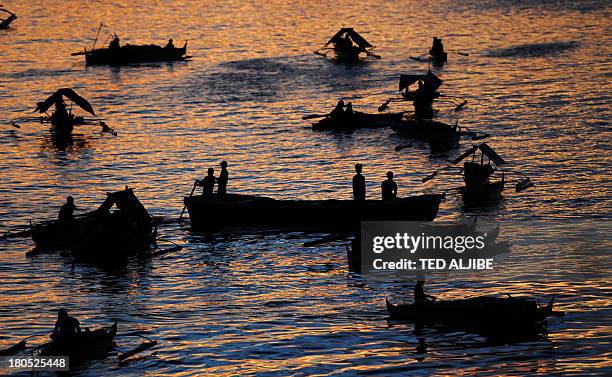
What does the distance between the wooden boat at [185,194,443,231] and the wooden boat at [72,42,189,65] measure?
167 feet

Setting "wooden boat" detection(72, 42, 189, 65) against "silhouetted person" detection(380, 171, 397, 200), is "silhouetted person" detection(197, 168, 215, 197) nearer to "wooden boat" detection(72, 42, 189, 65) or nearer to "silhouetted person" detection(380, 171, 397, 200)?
"silhouetted person" detection(380, 171, 397, 200)

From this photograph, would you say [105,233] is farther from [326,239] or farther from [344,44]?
[344,44]

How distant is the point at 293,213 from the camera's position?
46.9 metres

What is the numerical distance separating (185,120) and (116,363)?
4193 cm

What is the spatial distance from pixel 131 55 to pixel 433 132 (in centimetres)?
3964

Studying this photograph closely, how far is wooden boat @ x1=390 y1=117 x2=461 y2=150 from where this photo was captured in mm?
63622

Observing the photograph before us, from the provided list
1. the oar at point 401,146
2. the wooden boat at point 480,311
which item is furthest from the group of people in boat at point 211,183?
the oar at point 401,146

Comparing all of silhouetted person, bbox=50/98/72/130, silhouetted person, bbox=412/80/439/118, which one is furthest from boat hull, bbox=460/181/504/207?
silhouetted person, bbox=50/98/72/130

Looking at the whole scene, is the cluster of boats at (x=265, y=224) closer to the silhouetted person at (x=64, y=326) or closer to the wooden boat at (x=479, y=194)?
the wooden boat at (x=479, y=194)

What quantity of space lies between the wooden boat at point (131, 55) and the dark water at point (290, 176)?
1.11m

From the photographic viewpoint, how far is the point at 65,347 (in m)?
32.8

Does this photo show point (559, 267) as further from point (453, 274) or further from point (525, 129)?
point (525, 129)

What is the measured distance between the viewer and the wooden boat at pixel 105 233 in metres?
43.1

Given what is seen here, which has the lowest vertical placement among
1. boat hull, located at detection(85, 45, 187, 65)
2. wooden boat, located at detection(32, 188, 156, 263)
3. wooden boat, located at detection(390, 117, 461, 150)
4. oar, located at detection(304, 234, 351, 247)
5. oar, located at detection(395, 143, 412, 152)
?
oar, located at detection(304, 234, 351, 247)
